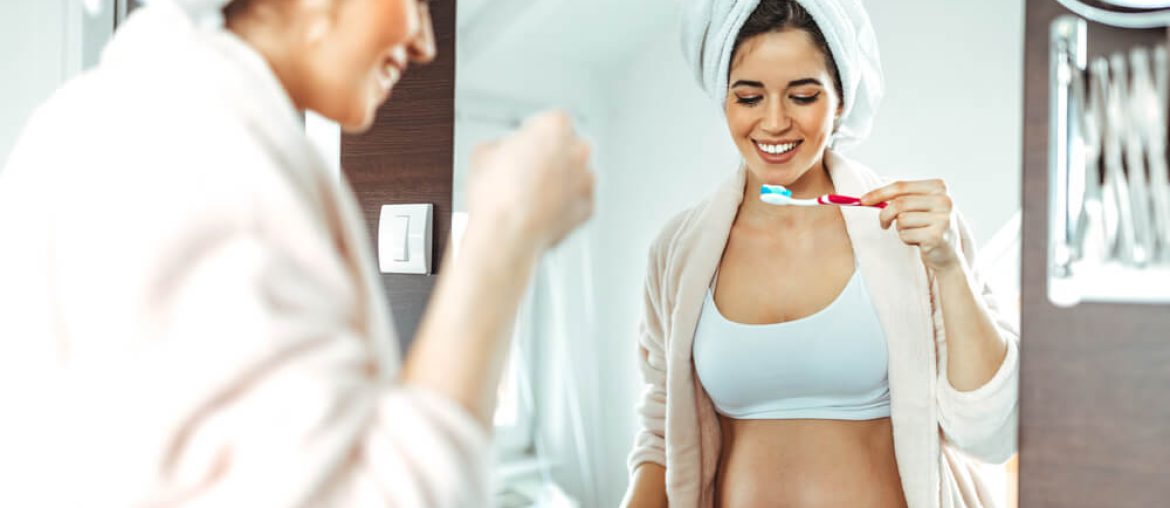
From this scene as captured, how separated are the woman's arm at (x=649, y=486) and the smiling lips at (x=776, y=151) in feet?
1.17

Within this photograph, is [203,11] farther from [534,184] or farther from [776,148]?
[776,148]

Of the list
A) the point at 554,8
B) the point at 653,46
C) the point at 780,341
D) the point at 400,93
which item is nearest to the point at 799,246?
the point at 780,341

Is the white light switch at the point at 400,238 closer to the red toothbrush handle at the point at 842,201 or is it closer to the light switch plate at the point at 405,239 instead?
the light switch plate at the point at 405,239

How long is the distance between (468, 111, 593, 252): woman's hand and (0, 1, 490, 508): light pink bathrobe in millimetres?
85

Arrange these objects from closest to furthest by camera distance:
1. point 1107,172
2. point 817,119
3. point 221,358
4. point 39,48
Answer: point 221,358 → point 1107,172 → point 817,119 → point 39,48

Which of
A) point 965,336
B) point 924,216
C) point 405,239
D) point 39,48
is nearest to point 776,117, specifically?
point 924,216

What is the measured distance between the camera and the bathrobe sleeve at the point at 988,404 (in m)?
0.87

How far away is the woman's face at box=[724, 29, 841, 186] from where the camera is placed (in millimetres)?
943

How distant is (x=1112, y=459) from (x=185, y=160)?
2.61ft

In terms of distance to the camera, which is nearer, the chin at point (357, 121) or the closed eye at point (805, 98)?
the chin at point (357, 121)

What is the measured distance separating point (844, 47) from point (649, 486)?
509 millimetres

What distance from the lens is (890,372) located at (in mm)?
917

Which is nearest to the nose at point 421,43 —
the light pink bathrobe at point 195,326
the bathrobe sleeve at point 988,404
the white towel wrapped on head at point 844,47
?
the light pink bathrobe at point 195,326

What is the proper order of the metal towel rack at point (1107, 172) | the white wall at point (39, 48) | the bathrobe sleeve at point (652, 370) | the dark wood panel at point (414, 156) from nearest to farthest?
1. the metal towel rack at point (1107, 172)
2. the bathrobe sleeve at point (652, 370)
3. the dark wood panel at point (414, 156)
4. the white wall at point (39, 48)
